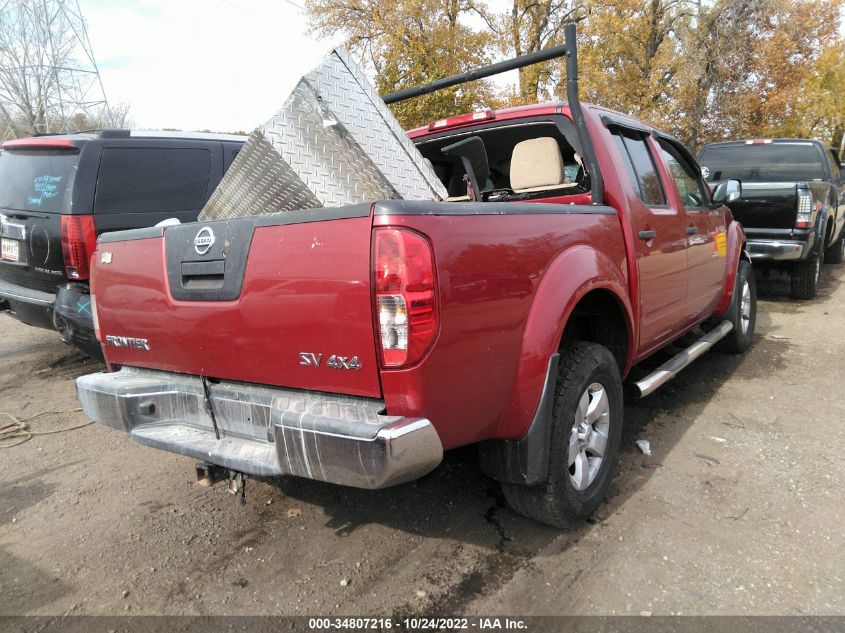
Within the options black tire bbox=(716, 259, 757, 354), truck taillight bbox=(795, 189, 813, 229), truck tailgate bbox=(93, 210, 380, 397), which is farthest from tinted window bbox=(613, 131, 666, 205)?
truck taillight bbox=(795, 189, 813, 229)

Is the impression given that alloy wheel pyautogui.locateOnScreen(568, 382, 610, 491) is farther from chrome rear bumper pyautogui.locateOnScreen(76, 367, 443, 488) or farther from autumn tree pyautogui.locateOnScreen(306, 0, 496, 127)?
autumn tree pyautogui.locateOnScreen(306, 0, 496, 127)

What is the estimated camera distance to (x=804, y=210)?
24.0 feet

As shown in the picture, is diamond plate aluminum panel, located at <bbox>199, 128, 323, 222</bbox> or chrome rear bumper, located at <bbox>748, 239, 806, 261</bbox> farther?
chrome rear bumper, located at <bbox>748, 239, 806, 261</bbox>

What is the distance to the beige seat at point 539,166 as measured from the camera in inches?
130

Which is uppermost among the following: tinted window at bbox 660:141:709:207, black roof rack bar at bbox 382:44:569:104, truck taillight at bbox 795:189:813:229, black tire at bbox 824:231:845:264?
black roof rack bar at bbox 382:44:569:104

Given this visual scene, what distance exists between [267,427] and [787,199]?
749 cm

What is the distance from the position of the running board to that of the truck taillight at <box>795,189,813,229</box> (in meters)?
3.60

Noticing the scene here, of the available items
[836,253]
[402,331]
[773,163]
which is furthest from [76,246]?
[836,253]

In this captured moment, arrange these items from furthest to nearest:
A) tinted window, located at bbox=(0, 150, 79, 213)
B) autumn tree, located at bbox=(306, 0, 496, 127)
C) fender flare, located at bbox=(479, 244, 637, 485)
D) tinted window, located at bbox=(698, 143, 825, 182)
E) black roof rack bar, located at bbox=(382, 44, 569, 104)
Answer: autumn tree, located at bbox=(306, 0, 496, 127) → tinted window, located at bbox=(698, 143, 825, 182) → tinted window, located at bbox=(0, 150, 79, 213) → black roof rack bar, located at bbox=(382, 44, 569, 104) → fender flare, located at bbox=(479, 244, 637, 485)

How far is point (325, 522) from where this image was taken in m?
2.88

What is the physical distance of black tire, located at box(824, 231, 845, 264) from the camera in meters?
11.1

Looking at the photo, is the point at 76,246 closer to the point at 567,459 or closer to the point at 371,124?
the point at 371,124

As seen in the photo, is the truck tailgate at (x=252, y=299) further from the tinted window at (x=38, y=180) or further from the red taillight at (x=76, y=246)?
the tinted window at (x=38, y=180)

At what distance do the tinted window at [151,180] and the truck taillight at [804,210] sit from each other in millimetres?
6872
